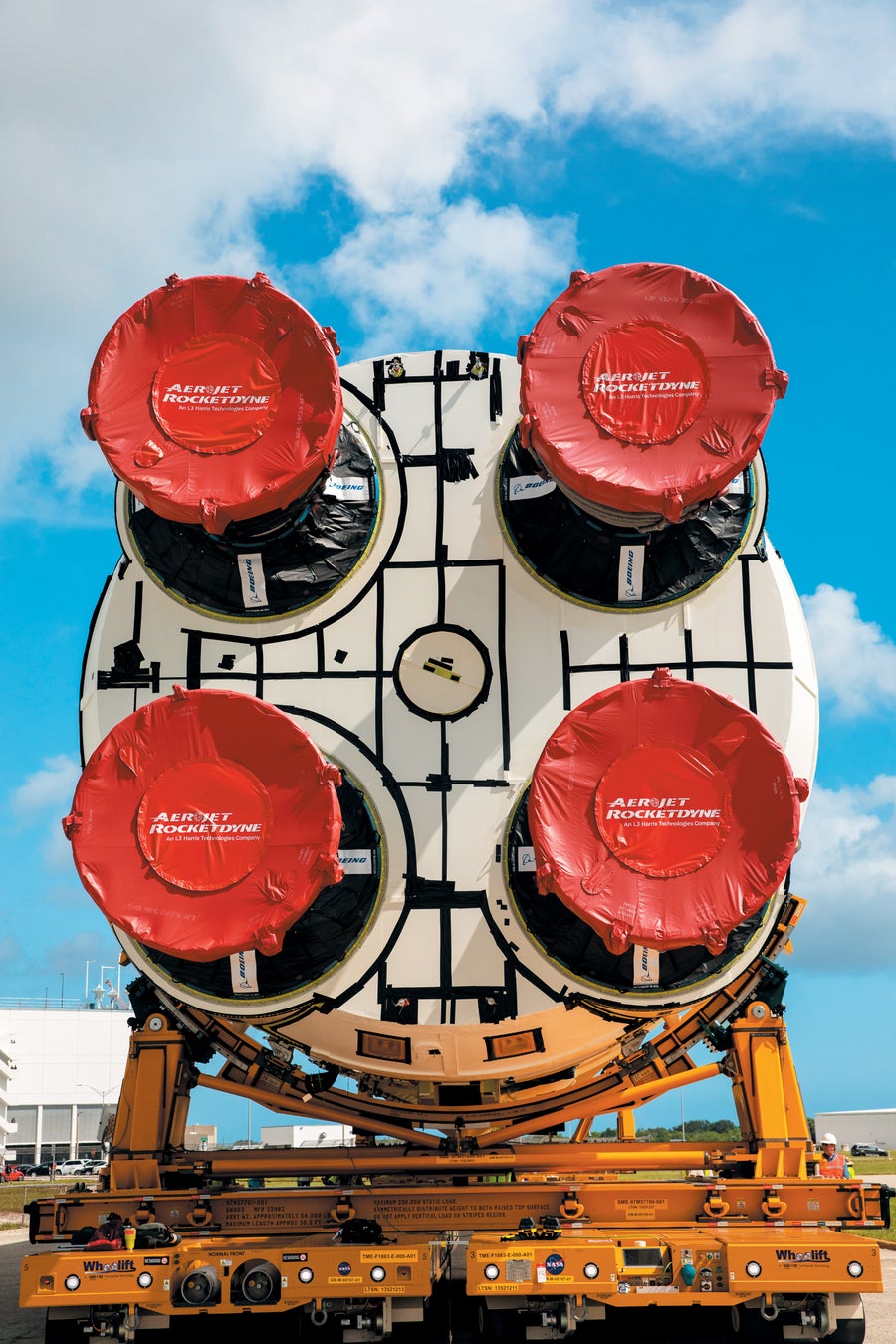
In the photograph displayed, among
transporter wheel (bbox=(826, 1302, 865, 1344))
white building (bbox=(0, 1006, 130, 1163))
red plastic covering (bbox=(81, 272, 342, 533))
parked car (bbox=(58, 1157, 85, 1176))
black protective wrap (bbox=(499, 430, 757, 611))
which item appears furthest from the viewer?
white building (bbox=(0, 1006, 130, 1163))

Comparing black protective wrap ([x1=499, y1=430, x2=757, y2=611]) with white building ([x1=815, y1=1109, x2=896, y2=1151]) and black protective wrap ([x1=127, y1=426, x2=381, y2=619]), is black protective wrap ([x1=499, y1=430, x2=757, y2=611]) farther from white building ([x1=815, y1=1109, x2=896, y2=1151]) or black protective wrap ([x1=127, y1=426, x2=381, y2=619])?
white building ([x1=815, y1=1109, x2=896, y2=1151])

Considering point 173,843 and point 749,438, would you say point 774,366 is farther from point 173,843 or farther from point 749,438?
point 173,843

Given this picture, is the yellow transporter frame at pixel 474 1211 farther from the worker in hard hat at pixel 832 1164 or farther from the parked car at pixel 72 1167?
the parked car at pixel 72 1167

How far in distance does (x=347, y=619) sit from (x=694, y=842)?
102 inches

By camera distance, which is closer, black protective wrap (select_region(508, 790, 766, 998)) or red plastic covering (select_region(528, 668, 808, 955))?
red plastic covering (select_region(528, 668, 808, 955))

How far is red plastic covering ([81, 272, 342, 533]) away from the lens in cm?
766

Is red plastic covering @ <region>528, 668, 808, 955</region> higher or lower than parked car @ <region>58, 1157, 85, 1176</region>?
higher

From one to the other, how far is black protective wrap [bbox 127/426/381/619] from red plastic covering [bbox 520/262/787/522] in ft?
4.20

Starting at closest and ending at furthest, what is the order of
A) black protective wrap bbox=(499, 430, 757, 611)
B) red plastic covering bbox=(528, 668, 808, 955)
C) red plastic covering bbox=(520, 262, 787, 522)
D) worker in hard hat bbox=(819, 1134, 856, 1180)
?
1. red plastic covering bbox=(528, 668, 808, 955)
2. red plastic covering bbox=(520, 262, 787, 522)
3. black protective wrap bbox=(499, 430, 757, 611)
4. worker in hard hat bbox=(819, 1134, 856, 1180)

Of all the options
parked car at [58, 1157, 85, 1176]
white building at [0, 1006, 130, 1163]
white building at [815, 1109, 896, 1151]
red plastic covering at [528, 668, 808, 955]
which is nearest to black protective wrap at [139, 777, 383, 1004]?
red plastic covering at [528, 668, 808, 955]

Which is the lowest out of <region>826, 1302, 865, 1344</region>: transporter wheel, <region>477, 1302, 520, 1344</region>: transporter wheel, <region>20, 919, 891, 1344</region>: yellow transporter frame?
<region>826, 1302, 865, 1344</region>: transporter wheel

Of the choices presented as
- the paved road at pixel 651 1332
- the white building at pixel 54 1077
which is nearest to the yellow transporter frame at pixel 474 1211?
the paved road at pixel 651 1332

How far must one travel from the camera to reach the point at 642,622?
26.3 ft

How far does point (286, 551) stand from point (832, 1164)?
6071 mm
